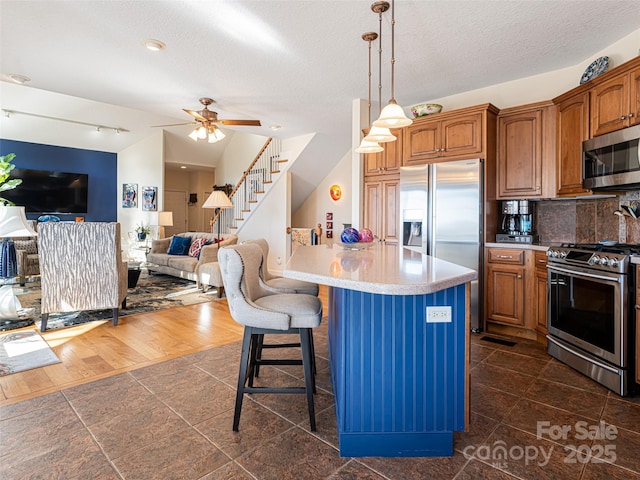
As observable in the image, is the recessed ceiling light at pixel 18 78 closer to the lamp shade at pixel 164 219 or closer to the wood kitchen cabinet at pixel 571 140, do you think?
the lamp shade at pixel 164 219

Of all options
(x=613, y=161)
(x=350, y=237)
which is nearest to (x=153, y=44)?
(x=350, y=237)

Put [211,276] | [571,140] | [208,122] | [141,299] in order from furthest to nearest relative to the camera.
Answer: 1. [211,276]
2. [141,299]
3. [208,122]
4. [571,140]

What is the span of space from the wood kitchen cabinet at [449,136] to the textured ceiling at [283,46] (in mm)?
410

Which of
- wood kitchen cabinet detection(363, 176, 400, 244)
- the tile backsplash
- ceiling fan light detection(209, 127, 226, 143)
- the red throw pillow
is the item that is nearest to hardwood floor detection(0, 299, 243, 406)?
wood kitchen cabinet detection(363, 176, 400, 244)

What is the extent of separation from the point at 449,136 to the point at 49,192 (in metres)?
8.85

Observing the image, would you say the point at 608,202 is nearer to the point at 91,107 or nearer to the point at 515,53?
the point at 515,53

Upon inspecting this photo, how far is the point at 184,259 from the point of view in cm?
634

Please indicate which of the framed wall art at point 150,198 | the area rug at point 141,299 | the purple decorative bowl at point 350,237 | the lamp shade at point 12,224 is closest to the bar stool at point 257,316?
the purple decorative bowl at point 350,237

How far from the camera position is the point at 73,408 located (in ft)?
7.00

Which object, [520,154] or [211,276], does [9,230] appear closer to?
[211,276]

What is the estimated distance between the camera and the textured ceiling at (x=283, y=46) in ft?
8.41

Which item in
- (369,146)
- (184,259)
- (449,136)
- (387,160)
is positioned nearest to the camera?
(369,146)

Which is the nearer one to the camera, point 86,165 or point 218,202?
point 218,202

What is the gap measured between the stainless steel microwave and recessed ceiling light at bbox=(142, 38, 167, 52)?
146 inches
